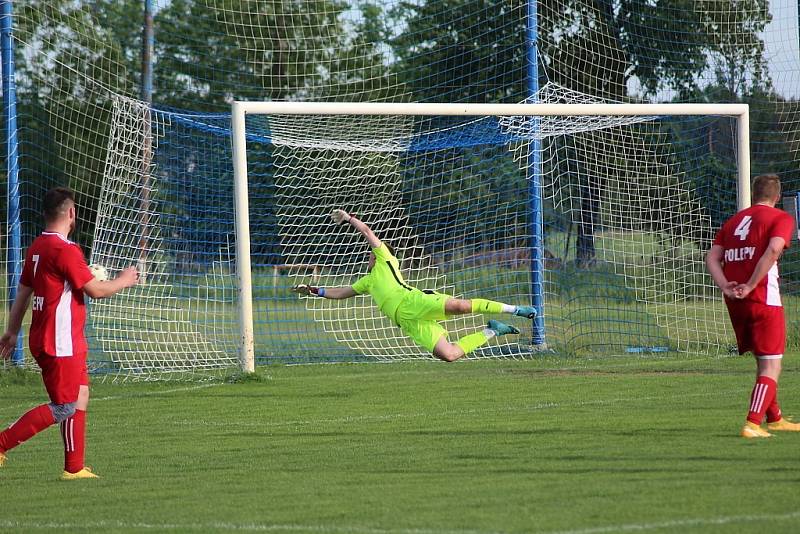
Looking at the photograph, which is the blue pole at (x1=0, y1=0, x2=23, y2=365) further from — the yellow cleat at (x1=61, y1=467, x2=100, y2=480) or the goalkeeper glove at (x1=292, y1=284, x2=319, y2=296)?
the yellow cleat at (x1=61, y1=467, x2=100, y2=480)

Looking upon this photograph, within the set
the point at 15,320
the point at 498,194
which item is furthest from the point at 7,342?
the point at 498,194

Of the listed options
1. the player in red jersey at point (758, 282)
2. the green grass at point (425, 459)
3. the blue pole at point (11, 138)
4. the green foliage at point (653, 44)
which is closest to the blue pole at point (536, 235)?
the green grass at point (425, 459)

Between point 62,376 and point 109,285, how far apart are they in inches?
27.8

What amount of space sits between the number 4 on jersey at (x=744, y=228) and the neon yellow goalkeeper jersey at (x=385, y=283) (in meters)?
4.59

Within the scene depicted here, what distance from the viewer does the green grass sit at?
6.50 m

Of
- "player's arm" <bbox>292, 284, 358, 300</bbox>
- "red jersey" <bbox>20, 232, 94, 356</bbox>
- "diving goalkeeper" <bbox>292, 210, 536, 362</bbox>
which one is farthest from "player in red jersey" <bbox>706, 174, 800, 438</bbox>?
"player's arm" <bbox>292, 284, 358, 300</bbox>

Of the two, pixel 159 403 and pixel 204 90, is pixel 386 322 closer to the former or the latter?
pixel 159 403

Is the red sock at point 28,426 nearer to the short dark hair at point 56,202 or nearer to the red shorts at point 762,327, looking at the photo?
the short dark hair at point 56,202

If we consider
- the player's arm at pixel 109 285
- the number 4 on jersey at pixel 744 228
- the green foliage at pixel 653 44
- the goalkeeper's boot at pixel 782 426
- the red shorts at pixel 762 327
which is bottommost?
the goalkeeper's boot at pixel 782 426

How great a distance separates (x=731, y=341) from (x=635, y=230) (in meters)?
2.19

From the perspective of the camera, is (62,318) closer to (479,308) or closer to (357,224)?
(357,224)

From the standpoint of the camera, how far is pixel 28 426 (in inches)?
330

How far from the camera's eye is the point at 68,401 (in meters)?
8.25

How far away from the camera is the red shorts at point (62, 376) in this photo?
8211 mm
